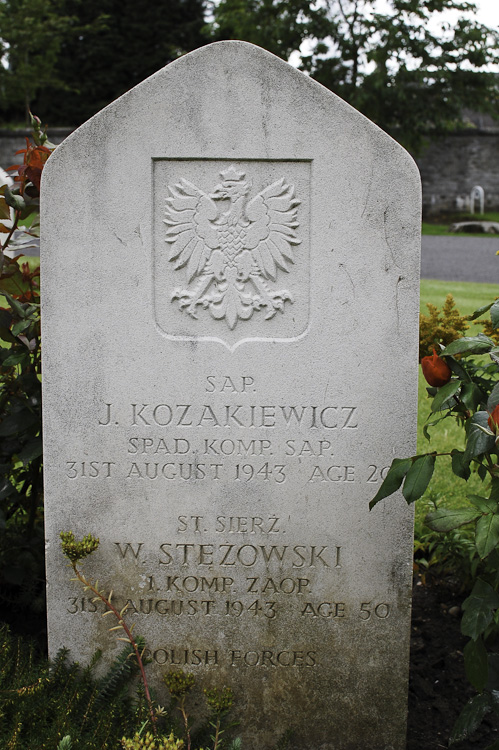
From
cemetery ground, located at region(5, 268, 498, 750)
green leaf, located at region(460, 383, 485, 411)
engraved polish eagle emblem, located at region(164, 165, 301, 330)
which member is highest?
engraved polish eagle emblem, located at region(164, 165, 301, 330)

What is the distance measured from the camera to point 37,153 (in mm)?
2613

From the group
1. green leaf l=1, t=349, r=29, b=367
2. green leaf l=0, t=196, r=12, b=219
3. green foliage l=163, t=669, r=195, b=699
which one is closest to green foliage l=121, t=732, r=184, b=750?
green foliage l=163, t=669, r=195, b=699

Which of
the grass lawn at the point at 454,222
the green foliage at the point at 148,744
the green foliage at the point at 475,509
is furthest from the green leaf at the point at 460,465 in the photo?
the grass lawn at the point at 454,222

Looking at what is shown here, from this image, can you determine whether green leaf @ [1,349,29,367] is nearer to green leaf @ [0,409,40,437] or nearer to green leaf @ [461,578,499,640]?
green leaf @ [0,409,40,437]

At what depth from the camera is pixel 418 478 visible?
1956mm

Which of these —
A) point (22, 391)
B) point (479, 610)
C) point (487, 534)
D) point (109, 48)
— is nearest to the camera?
point (487, 534)

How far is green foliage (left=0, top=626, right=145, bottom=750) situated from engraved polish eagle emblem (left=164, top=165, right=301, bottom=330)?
126cm

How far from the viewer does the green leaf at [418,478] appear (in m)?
1.95

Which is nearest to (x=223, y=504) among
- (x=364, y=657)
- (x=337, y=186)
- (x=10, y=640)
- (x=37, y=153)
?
(x=364, y=657)

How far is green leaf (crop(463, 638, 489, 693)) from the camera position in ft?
6.39

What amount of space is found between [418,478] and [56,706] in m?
1.33

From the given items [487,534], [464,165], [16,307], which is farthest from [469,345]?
[464,165]

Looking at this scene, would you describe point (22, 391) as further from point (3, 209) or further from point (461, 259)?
point (461, 259)

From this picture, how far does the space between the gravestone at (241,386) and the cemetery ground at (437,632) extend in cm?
21
